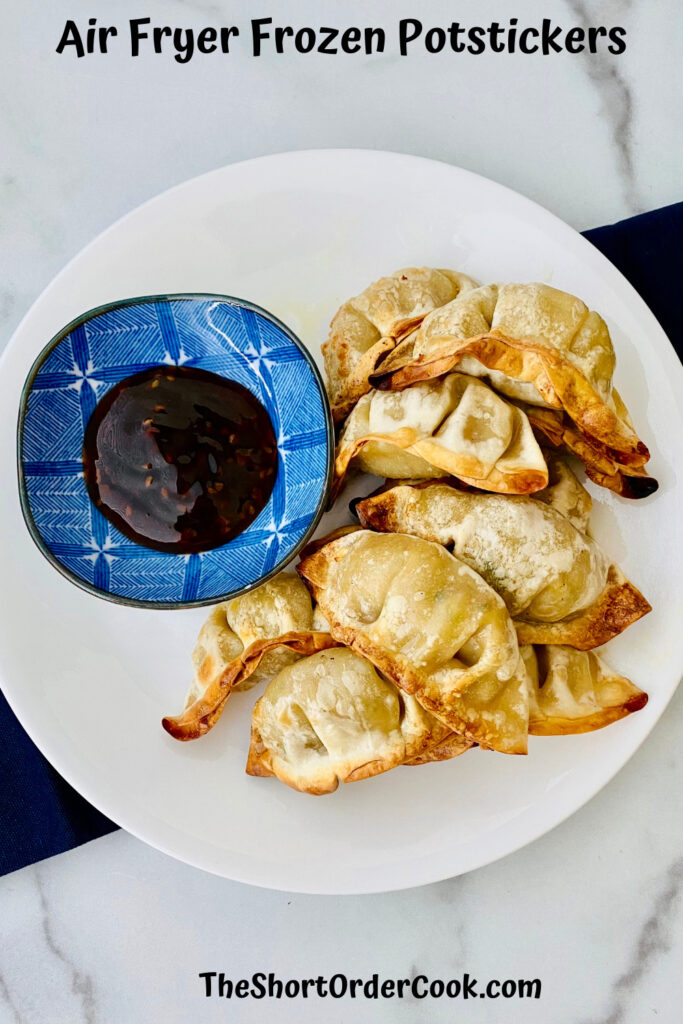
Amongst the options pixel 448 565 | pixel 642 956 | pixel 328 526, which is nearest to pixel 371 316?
pixel 328 526

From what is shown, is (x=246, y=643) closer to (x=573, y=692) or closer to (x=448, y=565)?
(x=448, y=565)

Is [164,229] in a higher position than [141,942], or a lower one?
higher

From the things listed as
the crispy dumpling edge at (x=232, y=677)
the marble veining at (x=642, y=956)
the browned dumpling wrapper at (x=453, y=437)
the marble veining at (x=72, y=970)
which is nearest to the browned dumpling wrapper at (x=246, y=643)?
the crispy dumpling edge at (x=232, y=677)

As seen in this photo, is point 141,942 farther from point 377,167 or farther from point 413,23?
point 413,23

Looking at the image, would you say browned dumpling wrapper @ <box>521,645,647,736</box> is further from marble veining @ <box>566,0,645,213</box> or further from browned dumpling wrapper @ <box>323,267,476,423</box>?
marble veining @ <box>566,0,645,213</box>

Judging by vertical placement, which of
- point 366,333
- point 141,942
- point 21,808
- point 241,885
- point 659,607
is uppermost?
point 366,333

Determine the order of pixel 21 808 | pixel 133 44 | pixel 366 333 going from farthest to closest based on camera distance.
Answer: pixel 133 44 < pixel 21 808 < pixel 366 333

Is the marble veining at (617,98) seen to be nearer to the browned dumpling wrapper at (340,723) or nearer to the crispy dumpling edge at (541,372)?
the crispy dumpling edge at (541,372)

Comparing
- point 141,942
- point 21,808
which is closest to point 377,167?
point 21,808

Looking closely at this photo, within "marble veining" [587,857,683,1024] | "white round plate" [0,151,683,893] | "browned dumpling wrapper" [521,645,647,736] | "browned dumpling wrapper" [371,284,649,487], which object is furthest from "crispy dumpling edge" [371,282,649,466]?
"marble veining" [587,857,683,1024]

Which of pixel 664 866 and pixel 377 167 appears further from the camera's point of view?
pixel 664 866
